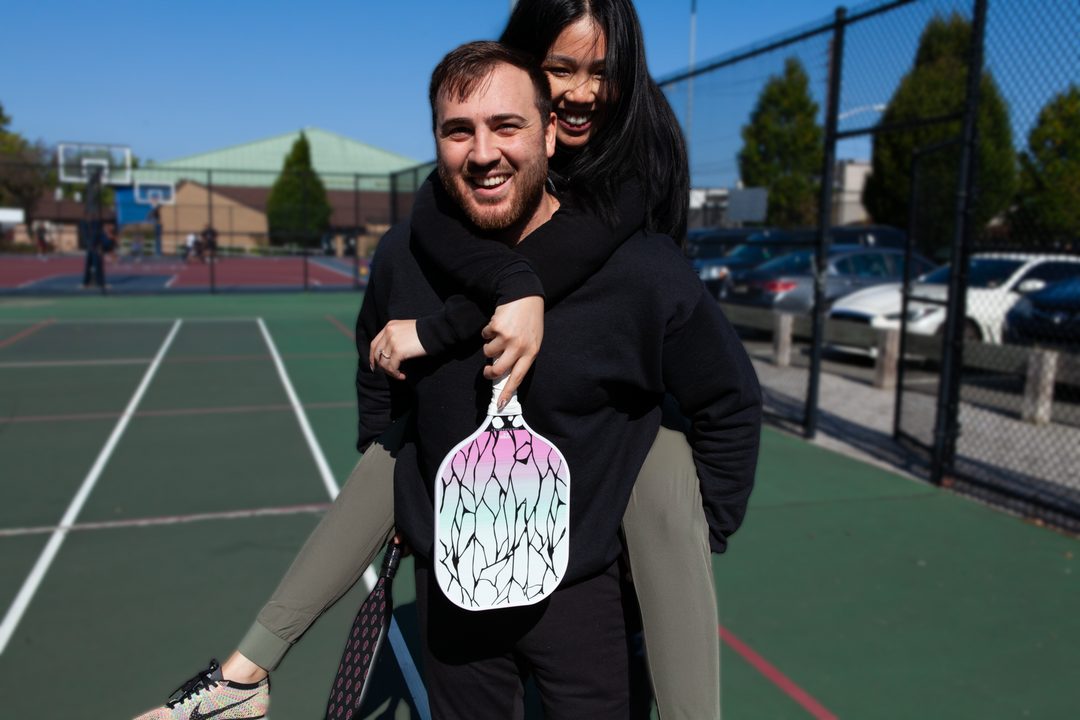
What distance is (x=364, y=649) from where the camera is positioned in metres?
1.84

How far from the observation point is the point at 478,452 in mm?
1380

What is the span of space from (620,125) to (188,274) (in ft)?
100

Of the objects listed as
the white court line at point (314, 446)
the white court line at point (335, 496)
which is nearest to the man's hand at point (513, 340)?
the white court line at point (335, 496)

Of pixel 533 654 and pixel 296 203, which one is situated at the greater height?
pixel 296 203

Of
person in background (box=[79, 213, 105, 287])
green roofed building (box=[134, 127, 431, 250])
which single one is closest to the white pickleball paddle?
person in background (box=[79, 213, 105, 287])

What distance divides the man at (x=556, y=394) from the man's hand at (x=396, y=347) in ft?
0.22

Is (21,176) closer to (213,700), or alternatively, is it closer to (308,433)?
(308,433)

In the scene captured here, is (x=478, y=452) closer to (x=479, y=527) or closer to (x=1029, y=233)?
(x=479, y=527)

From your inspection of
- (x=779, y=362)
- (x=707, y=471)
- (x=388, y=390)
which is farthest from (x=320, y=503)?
(x=779, y=362)

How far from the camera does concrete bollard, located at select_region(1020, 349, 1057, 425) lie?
23.9ft

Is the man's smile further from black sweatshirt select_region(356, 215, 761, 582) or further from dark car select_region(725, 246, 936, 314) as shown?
dark car select_region(725, 246, 936, 314)

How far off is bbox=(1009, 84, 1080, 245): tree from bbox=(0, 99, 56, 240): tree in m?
52.2

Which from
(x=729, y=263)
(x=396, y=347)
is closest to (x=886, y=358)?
(x=729, y=263)

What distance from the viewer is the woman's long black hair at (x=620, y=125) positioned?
62.4 inches
